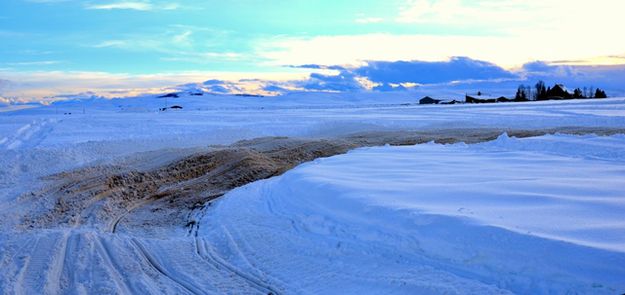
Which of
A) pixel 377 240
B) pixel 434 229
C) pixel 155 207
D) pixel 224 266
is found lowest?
pixel 155 207

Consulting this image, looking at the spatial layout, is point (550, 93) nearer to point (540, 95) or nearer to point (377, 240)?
point (540, 95)

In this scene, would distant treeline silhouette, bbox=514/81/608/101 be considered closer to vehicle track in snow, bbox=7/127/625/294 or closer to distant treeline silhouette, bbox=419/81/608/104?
distant treeline silhouette, bbox=419/81/608/104

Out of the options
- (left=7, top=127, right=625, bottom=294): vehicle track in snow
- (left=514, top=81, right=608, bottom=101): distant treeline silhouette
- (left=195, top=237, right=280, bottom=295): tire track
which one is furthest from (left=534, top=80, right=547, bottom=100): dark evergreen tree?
(left=195, top=237, right=280, bottom=295): tire track

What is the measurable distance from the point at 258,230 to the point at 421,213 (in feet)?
9.12

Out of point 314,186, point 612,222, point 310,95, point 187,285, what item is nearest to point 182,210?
point 314,186

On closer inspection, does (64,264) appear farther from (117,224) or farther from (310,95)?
(310,95)

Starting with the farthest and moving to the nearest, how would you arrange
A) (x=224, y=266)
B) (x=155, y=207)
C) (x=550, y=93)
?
(x=550, y=93), (x=155, y=207), (x=224, y=266)

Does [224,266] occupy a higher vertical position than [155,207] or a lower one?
higher

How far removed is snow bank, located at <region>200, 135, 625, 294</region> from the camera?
539 centimetres

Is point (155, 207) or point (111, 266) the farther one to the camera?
point (155, 207)

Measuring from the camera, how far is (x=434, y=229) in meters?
6.57

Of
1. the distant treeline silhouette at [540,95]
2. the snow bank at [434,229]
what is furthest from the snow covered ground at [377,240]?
the distant treeline silhouette at [540,95]

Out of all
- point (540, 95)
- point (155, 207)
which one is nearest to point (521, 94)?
point (540, 95)

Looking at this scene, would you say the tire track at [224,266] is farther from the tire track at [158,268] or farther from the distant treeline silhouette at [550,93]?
the distant treeline silhouette at [550,93]
